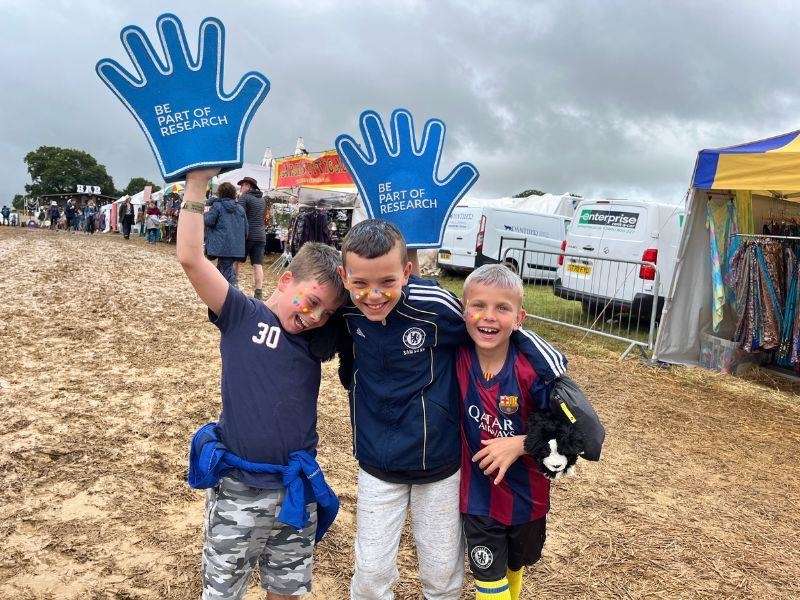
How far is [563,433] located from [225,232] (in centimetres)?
595

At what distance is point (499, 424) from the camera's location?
1.80m

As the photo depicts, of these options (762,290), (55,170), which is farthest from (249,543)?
(55,170)

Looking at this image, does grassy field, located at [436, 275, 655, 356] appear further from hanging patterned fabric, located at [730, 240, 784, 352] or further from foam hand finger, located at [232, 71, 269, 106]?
foam hand finger, located at [232, 71, 269, 106]

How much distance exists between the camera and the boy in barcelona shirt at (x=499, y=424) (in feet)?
5.73

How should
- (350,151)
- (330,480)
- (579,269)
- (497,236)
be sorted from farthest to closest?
(497,236) → (579,269) → (330,480) → (350,151)

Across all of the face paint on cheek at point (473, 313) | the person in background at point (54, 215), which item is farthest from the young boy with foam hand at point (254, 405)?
the person in background at point (54, 215)

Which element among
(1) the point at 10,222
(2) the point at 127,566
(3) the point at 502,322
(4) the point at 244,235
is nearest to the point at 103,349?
(4) the point at 244,235

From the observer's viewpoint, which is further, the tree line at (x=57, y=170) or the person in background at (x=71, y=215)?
the tree line at (x=57, y=170)

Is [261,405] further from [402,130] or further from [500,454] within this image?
[402,130]

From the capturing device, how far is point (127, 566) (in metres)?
2.31

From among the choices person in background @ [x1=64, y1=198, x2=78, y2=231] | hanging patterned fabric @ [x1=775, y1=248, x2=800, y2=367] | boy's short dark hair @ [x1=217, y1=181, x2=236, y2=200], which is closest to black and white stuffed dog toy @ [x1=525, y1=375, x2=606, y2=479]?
hanging patterned fabric @ [x1=775, y1=248, x2=800, y2=367]

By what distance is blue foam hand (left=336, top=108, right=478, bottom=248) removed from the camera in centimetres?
226

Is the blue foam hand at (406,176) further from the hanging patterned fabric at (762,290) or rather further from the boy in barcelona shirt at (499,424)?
the hanging patterned fabric at (762,290)

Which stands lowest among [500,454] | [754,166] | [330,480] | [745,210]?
[330,480]
